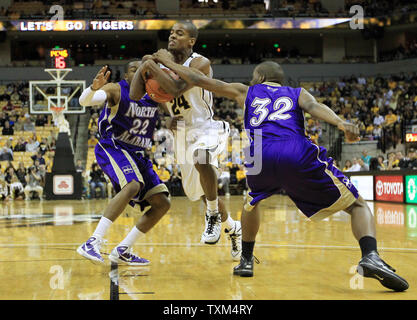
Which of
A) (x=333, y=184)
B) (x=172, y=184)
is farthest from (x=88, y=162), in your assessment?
(x=333, y=184)

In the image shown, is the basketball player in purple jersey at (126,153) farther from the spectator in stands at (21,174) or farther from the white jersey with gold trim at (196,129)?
the spectator in stands at (21,174)

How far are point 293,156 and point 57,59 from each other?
14992 millimetres

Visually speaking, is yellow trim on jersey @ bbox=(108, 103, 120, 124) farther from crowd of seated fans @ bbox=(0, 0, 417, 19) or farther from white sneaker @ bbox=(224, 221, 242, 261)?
crowd of seated fans @ bbox=(0, 0, 417, 19)

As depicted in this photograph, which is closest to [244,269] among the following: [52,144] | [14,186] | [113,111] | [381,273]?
[381,273]

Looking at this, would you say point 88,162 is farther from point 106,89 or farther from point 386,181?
point 106,89

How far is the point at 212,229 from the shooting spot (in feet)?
16.3

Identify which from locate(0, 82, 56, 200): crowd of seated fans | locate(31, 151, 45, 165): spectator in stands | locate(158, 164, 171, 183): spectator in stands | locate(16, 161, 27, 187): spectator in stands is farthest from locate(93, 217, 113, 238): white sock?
locate(31, 151, 45, 165): spectator in stands

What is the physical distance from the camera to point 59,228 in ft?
26.2

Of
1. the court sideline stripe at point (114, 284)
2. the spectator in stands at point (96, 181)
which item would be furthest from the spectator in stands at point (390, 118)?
the court sideline stripe at point (114, 284)

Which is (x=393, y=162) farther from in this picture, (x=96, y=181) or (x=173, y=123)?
(x=173, y=123)

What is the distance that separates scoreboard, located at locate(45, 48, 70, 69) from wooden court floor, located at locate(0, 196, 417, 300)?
1034cm

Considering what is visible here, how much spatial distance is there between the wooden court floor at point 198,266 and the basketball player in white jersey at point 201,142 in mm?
338

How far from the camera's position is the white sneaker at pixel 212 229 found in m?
4.92

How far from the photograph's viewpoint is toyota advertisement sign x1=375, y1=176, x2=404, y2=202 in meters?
13.1
